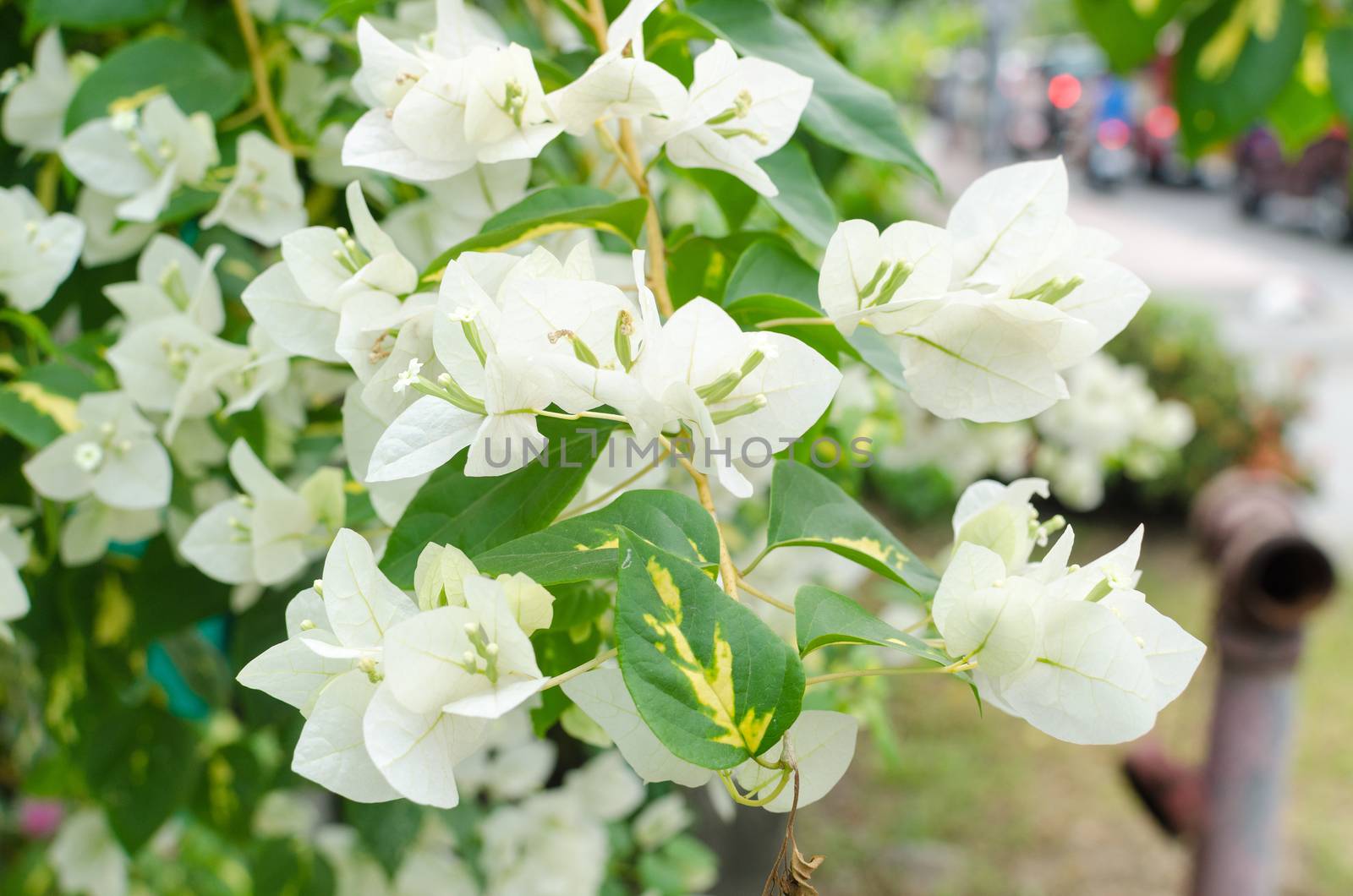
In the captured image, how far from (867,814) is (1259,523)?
1.28m

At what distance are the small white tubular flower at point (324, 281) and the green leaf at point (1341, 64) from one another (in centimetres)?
96

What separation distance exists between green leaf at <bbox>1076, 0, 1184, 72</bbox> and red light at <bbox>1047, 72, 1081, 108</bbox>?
1072 cm

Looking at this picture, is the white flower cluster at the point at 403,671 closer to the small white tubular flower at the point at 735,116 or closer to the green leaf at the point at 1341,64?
the small white tubular flower at the point at 735,116

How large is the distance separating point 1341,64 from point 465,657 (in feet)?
3.60

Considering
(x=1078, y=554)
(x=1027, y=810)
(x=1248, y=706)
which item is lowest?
(x=1078, y=554)

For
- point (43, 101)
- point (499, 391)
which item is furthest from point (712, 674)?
point (43, 101)

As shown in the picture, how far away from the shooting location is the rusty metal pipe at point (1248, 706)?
4.96 ft

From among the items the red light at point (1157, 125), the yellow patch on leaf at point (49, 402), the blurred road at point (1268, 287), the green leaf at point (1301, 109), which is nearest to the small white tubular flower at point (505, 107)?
the yellow patch on leaf at point (49, 402)

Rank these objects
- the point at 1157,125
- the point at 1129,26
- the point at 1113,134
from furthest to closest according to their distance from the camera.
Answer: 1. the point at 1113,134
2. the point at 1157,125
3. the point at 1129,26

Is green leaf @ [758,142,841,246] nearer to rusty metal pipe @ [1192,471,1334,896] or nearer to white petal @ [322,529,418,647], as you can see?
white petal @ [322,529,418,647]

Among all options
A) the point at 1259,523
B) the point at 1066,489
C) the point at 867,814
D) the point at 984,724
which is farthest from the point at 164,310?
the point at 984,724

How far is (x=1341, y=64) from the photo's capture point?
1.07m

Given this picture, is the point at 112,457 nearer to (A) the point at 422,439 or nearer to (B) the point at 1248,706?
(A) the point at 422,439

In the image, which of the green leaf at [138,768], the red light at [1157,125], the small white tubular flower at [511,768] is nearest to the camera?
the green leaf at [138,768]
